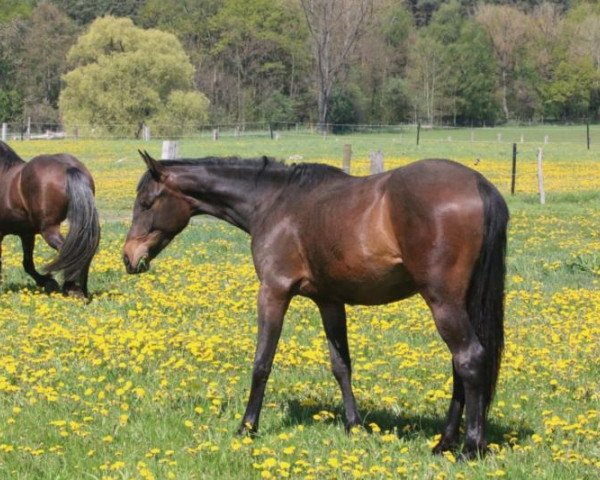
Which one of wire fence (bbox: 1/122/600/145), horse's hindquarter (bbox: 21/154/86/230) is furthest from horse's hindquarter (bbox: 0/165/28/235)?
wire fence (bbox: 1/122/600/145)

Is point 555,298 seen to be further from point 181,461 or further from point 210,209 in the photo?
point 181,461

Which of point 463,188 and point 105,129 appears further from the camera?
point 105,129

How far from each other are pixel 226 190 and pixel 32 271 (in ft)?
23.1

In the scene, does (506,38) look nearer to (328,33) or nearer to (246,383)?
(328,33)

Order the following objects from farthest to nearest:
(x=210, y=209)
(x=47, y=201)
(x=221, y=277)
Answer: (x=221, y=277) → (x=47, y=201) → (x=210, y=209)

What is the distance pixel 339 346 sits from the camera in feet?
24.3

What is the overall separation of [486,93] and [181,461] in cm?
10609

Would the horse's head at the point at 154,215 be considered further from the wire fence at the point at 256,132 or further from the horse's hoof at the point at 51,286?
the wire fence at the point at 256,132

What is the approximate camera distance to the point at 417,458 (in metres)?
6.36

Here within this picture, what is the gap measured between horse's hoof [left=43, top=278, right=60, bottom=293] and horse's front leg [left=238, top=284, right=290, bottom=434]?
7.05 meters

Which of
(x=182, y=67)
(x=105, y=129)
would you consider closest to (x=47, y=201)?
(x=105, y=129)

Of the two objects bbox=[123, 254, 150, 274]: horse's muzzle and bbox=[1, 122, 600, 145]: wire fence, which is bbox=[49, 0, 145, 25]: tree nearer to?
bbox=[1, 122, 600, 145]: wire fence

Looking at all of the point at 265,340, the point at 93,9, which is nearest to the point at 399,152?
the point at 265,340

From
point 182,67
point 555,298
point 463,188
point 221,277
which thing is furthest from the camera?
point 182,67
